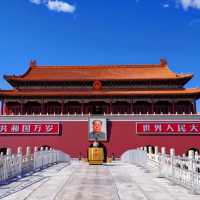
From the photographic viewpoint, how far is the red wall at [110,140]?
27547mm

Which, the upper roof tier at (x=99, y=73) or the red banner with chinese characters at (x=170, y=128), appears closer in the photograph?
the red banner with chinese characters at (x=170, y=128)

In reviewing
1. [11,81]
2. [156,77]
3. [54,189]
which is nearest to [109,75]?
[156,77]

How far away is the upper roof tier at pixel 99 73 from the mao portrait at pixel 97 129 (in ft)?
18.2

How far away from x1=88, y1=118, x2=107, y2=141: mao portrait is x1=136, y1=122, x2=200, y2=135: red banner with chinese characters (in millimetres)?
3195

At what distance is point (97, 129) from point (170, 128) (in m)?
6.79

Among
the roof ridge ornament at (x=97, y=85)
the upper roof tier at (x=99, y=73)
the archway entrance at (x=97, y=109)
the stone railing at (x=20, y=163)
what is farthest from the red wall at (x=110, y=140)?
the stone railing at (x=20, y=163)

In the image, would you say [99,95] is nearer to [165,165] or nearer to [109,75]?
[109,75]

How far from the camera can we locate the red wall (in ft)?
90.4

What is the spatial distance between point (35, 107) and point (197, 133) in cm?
1663

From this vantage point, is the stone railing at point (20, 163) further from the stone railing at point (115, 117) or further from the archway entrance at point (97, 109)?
the archway entrance at point (97, 109)

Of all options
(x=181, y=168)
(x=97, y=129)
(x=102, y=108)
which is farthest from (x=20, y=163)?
(x=102, y=108)

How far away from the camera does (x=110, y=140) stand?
1101 inches

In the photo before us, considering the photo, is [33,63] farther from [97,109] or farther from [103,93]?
[103,93]

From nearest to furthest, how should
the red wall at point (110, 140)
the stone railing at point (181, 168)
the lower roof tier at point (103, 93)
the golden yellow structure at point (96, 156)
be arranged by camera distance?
the stone railing at point (181, 168) < the golden yellow structure at point (96, 156) < the red wall at point (110, 140) < the lower roof tier at point (103, 93)
